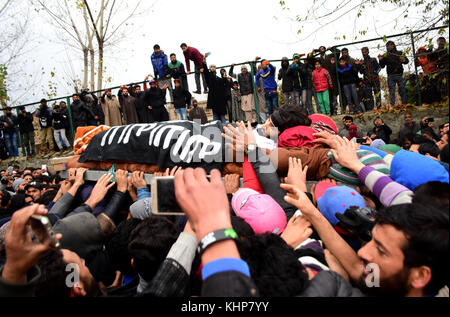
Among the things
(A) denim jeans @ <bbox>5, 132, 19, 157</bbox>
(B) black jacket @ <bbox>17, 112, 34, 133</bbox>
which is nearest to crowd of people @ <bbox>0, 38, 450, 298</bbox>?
(B) black jacket @ <bbox>17, 112, 34, 133</bbox>

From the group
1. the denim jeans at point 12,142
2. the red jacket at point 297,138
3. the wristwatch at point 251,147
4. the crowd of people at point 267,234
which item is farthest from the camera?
the denim jeans at point 12,142

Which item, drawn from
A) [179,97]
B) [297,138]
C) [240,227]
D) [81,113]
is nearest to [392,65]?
[179,97]

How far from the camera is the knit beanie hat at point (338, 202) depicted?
174 centimetres

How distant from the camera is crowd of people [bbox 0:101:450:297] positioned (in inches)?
38.8

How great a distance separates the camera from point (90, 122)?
35.1 feet

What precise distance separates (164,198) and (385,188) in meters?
1.27

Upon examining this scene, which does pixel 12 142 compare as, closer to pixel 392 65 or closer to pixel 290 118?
pixel 290 118

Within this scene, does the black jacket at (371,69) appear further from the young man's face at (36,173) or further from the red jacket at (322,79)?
the young man's face at (36,173)

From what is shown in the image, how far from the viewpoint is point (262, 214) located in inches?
75.7

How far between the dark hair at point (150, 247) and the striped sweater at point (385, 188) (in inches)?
47.8

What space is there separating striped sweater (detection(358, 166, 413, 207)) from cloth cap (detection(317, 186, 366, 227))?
0.11m

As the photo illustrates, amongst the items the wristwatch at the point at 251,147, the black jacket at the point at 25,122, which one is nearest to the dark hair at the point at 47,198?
the wristwatch at the point at 251,147

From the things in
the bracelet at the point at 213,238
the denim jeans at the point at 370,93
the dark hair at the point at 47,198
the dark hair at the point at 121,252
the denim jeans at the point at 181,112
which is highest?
the denim jeans at the point at 181,112
